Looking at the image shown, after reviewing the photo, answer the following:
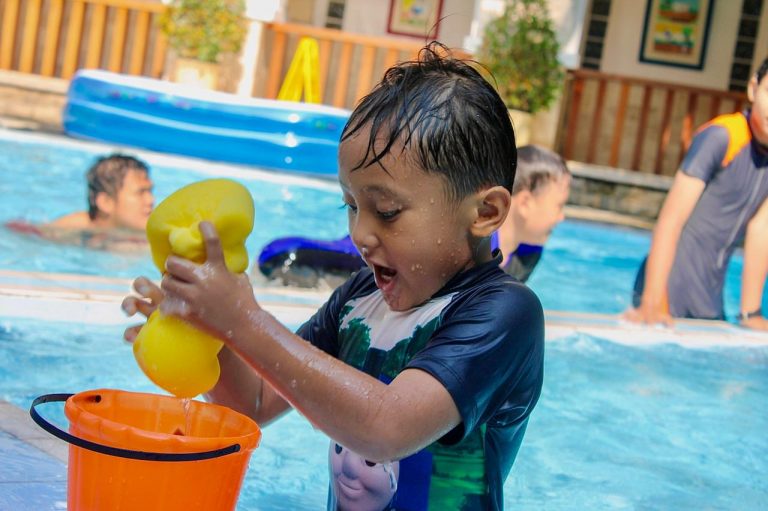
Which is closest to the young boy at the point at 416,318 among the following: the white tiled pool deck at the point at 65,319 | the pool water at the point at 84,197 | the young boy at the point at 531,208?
the white tiled pool deck at the point at 65,319

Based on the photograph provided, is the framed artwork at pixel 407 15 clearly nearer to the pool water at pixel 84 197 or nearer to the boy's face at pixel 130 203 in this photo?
the pool water at pixel 84 197

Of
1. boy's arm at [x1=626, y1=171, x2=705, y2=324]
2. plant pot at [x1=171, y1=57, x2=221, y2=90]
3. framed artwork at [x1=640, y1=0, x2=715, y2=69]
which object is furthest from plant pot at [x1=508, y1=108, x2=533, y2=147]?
boy's arm at [x1=626, y1=171, x2=705, y2=324]

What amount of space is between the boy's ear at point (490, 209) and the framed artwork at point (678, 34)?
14734 mm

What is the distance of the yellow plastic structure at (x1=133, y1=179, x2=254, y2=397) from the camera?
148cm

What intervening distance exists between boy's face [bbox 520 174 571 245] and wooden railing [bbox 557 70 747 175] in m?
9.71

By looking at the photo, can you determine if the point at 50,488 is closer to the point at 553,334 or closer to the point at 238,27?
the point at 553,334

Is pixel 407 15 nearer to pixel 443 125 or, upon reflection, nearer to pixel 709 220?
pixel 709 220

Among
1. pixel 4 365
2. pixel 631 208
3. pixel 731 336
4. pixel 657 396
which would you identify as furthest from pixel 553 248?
pixel 4 365

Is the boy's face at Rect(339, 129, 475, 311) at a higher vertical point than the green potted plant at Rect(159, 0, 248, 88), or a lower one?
lower

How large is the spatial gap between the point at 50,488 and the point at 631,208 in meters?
10.1

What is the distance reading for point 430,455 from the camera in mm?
1699

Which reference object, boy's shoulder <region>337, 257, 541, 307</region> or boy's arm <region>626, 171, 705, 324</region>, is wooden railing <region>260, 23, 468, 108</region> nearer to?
boy's arm <region>626, 171, 705, 324</region>

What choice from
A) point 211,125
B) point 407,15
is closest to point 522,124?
point 211,125

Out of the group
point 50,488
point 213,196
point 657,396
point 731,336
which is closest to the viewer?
point 213,196
